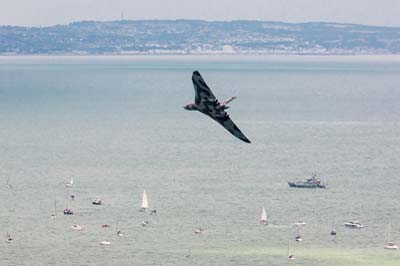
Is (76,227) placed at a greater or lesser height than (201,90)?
lesser

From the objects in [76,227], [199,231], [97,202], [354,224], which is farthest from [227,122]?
[97,202]

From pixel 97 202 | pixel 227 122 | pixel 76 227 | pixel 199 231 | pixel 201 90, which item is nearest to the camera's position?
pixel 201 90

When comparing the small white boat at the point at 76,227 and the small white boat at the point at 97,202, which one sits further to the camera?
the small white boat at the point at 97,202

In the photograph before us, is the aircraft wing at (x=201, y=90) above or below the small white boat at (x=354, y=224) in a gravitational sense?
above

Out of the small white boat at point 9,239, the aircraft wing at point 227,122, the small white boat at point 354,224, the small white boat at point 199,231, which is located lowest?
the small white boat at point 9,239

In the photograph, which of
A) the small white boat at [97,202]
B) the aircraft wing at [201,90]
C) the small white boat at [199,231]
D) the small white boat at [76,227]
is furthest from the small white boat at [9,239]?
the aircraft wing at [201,90]

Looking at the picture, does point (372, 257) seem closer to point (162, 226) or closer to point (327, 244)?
point (327, 244)

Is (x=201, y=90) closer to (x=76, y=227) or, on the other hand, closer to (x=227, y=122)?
(x=227, y=122)

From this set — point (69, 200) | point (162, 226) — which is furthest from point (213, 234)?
point (69, 200)

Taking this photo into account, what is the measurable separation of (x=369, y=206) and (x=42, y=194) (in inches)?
1859

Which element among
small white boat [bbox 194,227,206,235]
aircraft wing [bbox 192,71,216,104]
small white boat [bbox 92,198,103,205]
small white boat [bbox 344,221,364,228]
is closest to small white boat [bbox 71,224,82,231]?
small white boat [bbox 194,227,206,235]

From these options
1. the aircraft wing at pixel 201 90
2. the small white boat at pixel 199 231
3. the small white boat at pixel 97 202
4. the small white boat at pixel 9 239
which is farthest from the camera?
the small white boat at pixel 97 202

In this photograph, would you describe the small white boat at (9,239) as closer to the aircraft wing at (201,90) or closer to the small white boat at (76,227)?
the small white boat at (76,227)

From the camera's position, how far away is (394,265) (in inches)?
5344
